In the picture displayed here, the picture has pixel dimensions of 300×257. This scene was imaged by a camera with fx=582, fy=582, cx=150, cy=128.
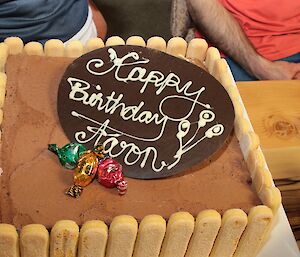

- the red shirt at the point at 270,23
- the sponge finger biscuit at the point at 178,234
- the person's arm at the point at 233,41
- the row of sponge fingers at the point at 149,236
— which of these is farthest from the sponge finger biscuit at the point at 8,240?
the red shirt at the point at 270,23

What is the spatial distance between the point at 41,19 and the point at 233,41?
1.75 feet

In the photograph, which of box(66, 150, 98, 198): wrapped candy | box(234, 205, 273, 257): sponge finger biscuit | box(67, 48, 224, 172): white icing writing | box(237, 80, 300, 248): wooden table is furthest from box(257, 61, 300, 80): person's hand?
box(66, 150, 98, 198): wrapped candy

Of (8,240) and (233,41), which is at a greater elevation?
(8,240)

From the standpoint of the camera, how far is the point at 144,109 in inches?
38.0

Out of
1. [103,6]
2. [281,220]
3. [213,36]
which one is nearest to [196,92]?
[281,220]

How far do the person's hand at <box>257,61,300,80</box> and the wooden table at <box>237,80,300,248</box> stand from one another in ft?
1.10

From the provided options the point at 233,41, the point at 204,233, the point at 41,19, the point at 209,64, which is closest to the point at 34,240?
the point at 204,233

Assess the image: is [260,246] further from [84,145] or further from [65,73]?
[65,73]

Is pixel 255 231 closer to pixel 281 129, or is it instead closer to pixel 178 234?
pixel 178 234

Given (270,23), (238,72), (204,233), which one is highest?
(204,233)

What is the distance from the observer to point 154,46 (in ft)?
3.64

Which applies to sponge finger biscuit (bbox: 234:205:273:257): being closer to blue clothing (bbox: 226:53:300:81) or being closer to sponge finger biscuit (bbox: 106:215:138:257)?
sponge finger biscuit (bbox: 106:215:138:257)

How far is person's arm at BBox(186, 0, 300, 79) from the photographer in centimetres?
158

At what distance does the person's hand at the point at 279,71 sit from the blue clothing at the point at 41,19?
52 centimetres
